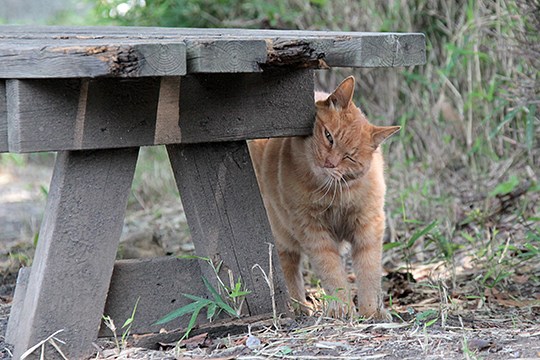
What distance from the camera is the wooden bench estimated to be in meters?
2.37

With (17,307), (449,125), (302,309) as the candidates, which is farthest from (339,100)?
(449,125)

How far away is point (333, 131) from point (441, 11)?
10.5 ft

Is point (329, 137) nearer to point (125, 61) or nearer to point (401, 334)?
point (401, 334)

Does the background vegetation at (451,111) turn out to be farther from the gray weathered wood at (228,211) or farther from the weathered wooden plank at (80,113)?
the weathered wooden plank at (80,113)

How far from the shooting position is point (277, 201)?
11.3ft

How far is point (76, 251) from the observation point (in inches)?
104

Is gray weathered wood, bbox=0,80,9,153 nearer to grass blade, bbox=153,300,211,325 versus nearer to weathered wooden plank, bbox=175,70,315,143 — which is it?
weathered wooden plank, bbox=175,70,315,143

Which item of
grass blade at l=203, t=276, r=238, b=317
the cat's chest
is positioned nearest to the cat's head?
the cat's chest

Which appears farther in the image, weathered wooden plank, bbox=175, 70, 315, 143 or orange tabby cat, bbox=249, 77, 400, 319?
orange tabby cat, bbox=249, 77, 400, 319

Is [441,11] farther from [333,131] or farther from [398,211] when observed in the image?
[333,131]

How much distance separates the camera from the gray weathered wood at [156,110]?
2455 millimetres

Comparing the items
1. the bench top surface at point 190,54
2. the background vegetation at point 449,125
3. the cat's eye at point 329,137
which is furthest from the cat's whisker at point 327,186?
the background vegetation at point 449,125

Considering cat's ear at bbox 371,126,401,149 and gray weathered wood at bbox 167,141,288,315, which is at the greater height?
cat's ear at bbox 371,126,401,149

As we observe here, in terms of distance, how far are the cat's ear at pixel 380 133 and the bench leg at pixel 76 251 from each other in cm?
93
